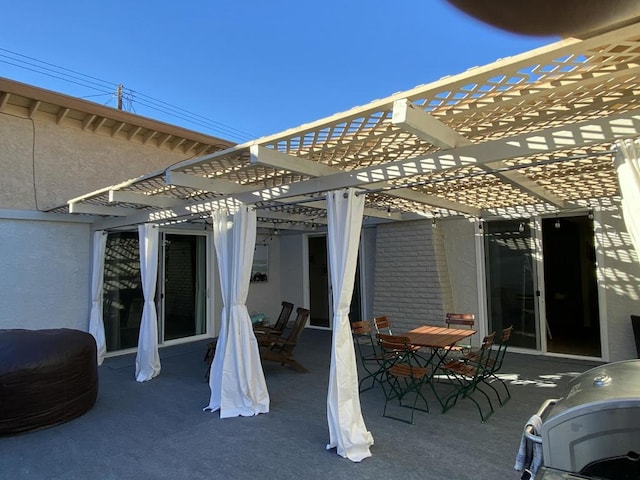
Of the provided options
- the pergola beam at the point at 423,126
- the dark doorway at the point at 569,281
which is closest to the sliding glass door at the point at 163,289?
the pergola beam at the point at 423,126

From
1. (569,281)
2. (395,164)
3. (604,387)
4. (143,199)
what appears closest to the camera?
(604,387)

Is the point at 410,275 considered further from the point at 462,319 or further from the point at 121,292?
the point at 121,292

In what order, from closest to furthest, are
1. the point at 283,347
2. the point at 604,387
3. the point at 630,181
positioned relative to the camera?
the point at 604,387 → the point at 630,181 → the point at 283,347

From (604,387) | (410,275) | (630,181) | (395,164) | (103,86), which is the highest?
(103,86)

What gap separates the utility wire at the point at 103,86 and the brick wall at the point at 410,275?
718 centimetres

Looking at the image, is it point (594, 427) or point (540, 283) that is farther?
point (540, 283)

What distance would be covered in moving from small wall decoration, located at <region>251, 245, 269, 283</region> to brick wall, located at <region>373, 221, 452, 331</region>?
9.98ft

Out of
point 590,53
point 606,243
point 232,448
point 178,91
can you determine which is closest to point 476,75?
point 590,53

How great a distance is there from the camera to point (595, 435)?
1.50 meters

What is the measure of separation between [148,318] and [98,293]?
1.53 metres

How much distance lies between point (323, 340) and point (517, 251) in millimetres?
4062

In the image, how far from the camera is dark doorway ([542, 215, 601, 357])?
8305 mm

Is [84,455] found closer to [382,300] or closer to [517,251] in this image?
[382,300]

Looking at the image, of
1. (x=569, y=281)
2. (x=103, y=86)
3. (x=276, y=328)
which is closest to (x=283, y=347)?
(x=276, y=328)
